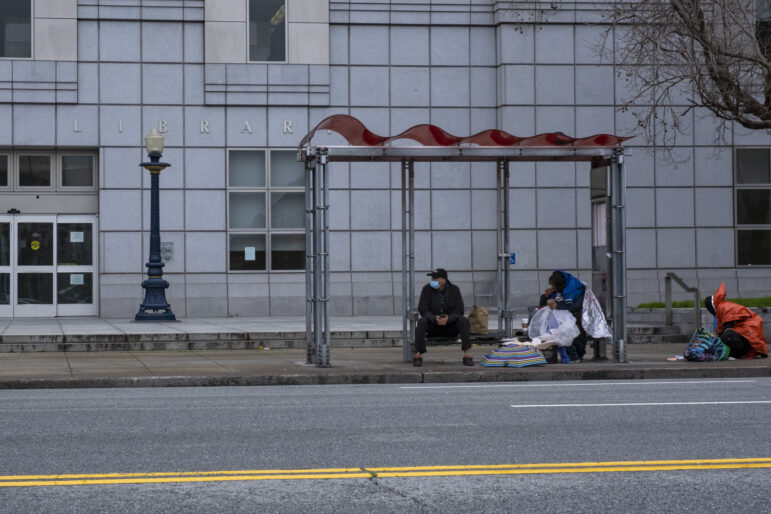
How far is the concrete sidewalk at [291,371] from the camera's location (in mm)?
14016

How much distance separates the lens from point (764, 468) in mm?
7309

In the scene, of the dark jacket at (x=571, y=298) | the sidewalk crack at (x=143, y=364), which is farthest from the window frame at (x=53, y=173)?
the dark jacket at (x=571, y=298)

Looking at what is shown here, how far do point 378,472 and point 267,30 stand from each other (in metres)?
21.1

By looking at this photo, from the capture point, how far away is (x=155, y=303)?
78.4 feet

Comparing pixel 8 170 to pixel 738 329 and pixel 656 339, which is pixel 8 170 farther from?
pixel 738 329

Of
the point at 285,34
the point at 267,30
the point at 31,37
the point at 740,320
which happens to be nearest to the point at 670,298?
the point at 740,320

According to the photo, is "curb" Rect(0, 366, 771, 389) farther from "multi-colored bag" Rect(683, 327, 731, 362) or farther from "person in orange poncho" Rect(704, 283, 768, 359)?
"person in orange poncho" Rect(704, 283, 768, 359)

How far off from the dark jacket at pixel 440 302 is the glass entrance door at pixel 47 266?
43.3ft

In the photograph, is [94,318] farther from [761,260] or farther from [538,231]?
[761,260]

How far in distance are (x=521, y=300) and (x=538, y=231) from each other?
1802 mm

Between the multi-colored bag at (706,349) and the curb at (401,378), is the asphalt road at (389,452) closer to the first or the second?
the curb at (401,378)

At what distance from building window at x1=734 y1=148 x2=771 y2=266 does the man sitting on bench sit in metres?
14.2

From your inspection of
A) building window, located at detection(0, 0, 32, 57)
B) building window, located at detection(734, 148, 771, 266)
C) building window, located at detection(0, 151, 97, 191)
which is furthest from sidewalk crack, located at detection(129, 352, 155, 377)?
building window, located at detection(734, 148, 771, 266)

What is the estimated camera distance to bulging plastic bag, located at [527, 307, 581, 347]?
51.5 feet
